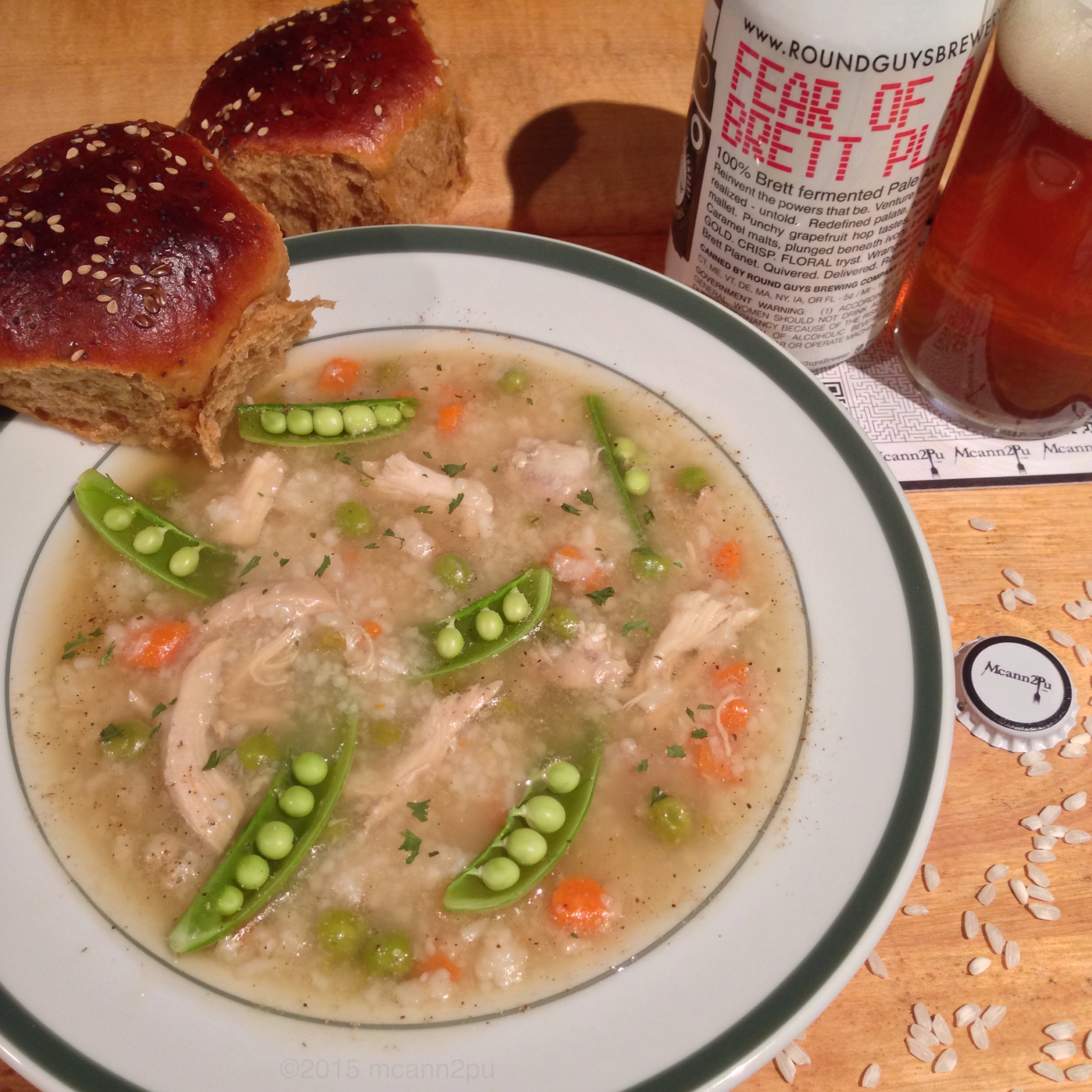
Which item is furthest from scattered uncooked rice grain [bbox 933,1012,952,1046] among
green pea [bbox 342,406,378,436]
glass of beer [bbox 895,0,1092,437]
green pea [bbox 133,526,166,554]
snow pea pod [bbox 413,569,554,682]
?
green pea [bbox 133,526,166,554]

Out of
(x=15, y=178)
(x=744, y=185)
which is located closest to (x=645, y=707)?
(x=744, y=185)

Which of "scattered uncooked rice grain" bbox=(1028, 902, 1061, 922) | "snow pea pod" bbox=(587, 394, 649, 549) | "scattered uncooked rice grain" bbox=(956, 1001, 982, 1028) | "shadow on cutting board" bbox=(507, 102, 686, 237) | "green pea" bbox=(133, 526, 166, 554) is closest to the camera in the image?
"scattered uncooked rice grain" bbox=(956, 1001, 982, 1028)

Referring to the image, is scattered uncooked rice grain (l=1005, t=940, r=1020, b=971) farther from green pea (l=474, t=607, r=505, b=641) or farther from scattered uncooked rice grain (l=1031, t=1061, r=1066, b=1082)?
green pea (l=474, t=607, r=505, b=641)

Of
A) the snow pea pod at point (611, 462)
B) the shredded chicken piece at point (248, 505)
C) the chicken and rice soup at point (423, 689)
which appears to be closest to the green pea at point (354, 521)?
the chicken and rice soup at point (423, 689)

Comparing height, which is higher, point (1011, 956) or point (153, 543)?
point (153, 543)

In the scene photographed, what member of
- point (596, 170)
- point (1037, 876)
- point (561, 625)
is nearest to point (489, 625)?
point (561, 625)

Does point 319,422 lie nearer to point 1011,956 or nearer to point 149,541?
point 149,541
